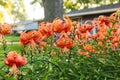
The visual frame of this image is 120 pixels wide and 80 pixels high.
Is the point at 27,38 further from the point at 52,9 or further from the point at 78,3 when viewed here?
the point at 78,3

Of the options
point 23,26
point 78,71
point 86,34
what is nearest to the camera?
point 78,71

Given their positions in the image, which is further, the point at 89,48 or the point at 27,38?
the point at 89,48

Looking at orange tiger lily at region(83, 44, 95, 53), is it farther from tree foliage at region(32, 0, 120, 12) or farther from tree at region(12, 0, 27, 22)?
tree at region(12, 0, 27, 22)

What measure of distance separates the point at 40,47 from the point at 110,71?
0.74m

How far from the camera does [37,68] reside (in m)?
2.53

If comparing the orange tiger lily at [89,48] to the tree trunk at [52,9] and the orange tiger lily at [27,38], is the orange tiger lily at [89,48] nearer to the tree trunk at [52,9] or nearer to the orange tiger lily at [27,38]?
the orange tiger lily at [27,38]

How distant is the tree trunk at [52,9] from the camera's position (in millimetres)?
11438

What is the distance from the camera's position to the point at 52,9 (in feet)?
37.7

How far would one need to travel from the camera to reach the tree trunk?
37.5ft

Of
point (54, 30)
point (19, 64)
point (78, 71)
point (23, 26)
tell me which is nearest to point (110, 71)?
point (78, 71)

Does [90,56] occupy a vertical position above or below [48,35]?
below

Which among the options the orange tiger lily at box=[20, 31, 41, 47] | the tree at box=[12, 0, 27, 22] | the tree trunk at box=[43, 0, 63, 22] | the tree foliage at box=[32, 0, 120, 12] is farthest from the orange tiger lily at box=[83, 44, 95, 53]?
the tree at box=[12, 0, 27, 22]

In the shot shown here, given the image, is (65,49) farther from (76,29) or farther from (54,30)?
(76,29)

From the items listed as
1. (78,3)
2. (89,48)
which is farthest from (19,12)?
(89,48)
